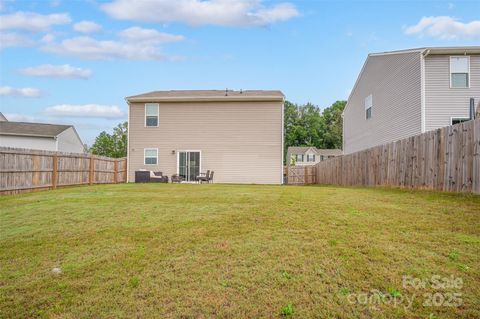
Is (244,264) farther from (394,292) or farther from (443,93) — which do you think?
(443,93)

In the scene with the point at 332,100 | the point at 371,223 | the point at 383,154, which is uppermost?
the point at 332,100

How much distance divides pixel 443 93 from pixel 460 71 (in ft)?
4.32

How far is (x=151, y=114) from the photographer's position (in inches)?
792

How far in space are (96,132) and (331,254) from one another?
39632mm

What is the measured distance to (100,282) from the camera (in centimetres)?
323

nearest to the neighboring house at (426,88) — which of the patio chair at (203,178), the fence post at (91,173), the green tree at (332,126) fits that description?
the patio chair at (203,178)

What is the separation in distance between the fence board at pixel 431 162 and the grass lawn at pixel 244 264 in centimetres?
112

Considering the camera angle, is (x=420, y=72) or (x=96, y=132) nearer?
(x=420, y=72)

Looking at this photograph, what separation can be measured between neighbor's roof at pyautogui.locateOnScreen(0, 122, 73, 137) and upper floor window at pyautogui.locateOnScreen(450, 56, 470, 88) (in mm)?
26860

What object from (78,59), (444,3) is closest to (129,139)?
(78,59)

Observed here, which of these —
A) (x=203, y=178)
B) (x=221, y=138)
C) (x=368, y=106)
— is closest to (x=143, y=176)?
(x=203, y=178)

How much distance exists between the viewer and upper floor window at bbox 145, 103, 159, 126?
20078 mm

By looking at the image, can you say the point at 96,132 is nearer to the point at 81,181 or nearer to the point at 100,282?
the point at 81,181

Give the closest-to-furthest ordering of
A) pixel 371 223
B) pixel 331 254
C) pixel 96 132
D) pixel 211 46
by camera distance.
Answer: pixel 331 254
pixel 371 223
pixel 211 46
pixel 96 132
